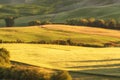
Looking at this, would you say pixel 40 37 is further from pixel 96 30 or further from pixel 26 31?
pixel 96 30

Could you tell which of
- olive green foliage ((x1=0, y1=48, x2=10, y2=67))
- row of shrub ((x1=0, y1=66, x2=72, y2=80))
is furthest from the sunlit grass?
row of shrub ((x1=0, y1=66, x2=72, y2=80))

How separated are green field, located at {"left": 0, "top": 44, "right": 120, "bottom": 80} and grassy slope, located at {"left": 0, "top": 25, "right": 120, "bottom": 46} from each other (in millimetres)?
12828

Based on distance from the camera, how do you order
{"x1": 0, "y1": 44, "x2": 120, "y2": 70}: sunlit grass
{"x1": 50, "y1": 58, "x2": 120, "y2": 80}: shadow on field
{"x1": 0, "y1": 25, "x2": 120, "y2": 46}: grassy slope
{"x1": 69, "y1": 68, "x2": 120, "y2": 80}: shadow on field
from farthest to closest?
{"x1": 0, "y1": 25, "x2": 120, "y2": 46}: grassy slope
{"x1": 0, "y1": 44, "x2": 120, "y2": 70}: sunlit grass
{"x1": 50, "y1": 58, "x2": 120, "y2": 80}: shadow on field
{"x1": 69, "y1": 68, "x2": 120, "y2": 80}: shadow on field

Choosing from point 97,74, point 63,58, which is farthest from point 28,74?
point 63,58

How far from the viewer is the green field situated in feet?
142

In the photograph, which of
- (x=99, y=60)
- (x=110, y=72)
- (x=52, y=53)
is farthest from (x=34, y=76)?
(x=52, y=53)

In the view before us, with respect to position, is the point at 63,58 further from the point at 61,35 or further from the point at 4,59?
the point at 61,35

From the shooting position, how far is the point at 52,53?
58.6m

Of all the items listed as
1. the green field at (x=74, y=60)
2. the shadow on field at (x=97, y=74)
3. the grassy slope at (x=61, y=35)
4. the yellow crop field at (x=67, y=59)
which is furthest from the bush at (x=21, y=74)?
the grassy slope at (x=61, y=35)

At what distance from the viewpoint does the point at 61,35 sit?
8294 cm

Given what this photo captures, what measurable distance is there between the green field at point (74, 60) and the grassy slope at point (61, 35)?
1283 centimetres

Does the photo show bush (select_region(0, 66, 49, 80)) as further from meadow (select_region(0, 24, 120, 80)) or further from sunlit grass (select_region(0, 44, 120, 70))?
sunlit grass (select_region(0, 44, 120, 70))

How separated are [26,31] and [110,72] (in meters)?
44.5

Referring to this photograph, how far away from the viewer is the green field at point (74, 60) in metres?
43.3
